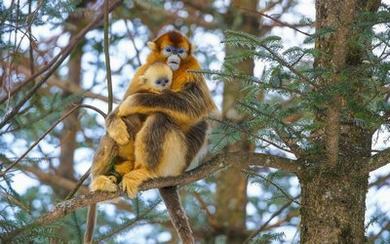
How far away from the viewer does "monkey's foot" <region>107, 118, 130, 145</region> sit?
16.8ft

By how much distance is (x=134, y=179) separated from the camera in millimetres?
4934

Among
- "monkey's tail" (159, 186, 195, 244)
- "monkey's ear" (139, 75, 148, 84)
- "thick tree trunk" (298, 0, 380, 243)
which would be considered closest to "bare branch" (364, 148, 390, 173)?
"thick tree trunk" (298, 0, 380, 243)

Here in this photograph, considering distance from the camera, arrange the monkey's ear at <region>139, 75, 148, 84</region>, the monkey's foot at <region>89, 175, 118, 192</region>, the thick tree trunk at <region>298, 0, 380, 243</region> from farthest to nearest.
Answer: the monkey's ear at <region>139, 75, 148, 84</region> → the monkey's foot at <region>89, 175, 118, 192</region> → the thick tree trunk at <region>298, 0, 380, 243</region>

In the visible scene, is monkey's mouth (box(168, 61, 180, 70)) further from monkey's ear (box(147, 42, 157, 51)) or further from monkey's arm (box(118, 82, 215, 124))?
monkey's ear (box(147, 42, 157, 51))

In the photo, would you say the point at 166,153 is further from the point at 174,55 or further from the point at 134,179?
the point at 174,55

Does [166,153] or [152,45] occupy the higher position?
[152,45]

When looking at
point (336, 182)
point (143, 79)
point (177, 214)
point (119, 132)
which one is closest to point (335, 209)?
point (336, 182)

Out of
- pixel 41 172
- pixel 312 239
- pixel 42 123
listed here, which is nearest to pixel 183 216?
pixel 312 239

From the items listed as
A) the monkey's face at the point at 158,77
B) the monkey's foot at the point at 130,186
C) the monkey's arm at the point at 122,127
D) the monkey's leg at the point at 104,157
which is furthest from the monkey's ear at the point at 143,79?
the monkey's foot at the point at 130,186

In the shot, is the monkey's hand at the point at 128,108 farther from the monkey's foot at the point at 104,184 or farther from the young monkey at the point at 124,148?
the monkey's foot at the point at 104,184

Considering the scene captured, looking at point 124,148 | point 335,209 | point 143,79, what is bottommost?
point 335,209

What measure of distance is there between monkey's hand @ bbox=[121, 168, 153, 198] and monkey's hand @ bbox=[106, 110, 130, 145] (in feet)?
0.86

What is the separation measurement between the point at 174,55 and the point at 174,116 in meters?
0.63

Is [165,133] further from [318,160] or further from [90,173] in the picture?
[318,160]
